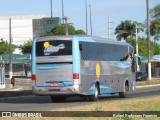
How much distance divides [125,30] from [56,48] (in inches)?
3727

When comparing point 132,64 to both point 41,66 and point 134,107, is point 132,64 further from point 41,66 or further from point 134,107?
point 134,107

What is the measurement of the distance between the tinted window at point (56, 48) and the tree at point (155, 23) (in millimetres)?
66735

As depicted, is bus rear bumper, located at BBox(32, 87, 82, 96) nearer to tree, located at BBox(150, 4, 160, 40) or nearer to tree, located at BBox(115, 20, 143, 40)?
tree, located at BBox(150, 4, 160, 40)

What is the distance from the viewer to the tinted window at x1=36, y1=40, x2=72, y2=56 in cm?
2741

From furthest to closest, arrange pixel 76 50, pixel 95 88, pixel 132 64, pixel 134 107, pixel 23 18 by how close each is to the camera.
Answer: pixel 23 18 → pixel 132 64 → pixel 95 88 → pixel 76 50 → pixel 134 107

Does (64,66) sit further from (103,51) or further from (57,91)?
(103,51)

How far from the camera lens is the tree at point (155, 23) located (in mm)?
93075

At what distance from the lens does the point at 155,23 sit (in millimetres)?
93938

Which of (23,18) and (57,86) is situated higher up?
(23,18)

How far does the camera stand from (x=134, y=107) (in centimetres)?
2069

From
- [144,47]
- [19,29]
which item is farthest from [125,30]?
[19,29]

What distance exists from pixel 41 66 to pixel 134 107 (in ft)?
27.1

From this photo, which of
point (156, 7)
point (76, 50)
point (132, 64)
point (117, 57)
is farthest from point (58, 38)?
point (156, 7)

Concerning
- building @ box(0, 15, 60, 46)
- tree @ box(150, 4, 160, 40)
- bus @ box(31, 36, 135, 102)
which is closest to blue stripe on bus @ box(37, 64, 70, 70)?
bus @ box(31, 36, 135, 102)
